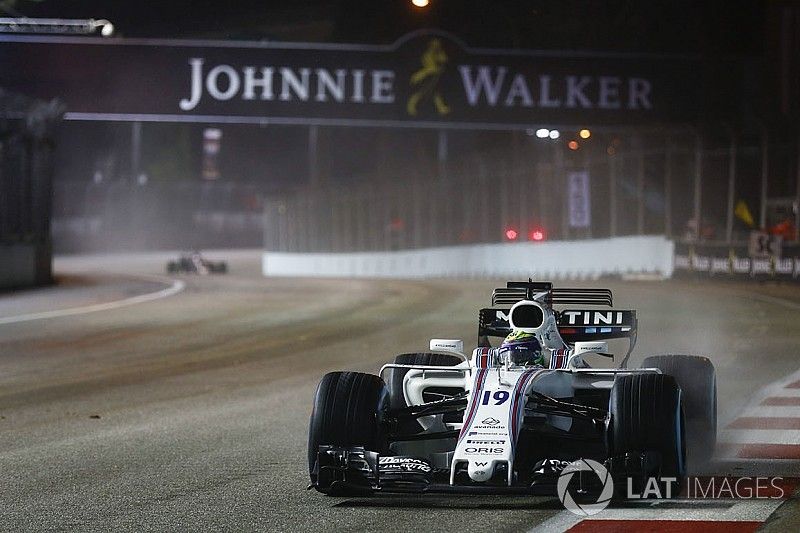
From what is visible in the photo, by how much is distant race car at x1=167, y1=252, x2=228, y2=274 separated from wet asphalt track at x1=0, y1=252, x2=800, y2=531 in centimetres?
2384

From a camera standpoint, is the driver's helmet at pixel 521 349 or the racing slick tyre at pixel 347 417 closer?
the racing slick tyre at pixel 347 417

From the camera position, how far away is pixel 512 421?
22.7ft

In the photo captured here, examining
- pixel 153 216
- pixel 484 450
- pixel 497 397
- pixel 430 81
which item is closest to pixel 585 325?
pixel 497 397

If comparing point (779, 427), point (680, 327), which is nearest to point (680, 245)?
point (680, 327)

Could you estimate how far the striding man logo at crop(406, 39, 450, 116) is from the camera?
29.9 metres

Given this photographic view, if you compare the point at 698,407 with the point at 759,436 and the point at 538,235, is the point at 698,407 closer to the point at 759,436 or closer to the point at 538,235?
the point at 759,436

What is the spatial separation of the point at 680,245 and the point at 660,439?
30469 millimetres

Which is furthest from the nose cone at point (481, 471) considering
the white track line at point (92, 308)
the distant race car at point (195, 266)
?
the distant race car at point (195, 266)

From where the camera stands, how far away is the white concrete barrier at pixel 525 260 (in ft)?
125

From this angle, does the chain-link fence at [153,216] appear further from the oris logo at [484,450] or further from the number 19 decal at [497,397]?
the oris logo at [484,450]

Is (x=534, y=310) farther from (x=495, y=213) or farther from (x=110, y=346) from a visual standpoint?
(x=495, y=213)

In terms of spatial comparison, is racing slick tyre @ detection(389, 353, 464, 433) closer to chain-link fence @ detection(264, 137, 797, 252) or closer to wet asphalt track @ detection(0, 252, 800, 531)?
wet asphalt track @ detection(0, 252, 800, 531)

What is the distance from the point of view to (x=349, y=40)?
2036 inches

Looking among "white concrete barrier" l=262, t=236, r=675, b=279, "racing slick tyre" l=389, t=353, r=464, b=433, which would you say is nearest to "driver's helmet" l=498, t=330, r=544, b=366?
"racing slick tyre" l=389, t=353, r=464, b=433
